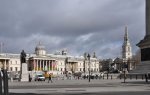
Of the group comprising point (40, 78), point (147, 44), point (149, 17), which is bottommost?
point (40, 78)

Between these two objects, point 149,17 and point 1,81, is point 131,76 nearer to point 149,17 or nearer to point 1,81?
point 149,17

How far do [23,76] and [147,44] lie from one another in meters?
24.4

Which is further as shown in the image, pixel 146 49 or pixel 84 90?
pixel 146 49

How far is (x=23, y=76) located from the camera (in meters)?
79.4

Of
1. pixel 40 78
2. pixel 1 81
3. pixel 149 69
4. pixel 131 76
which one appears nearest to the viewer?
pixel 1 81

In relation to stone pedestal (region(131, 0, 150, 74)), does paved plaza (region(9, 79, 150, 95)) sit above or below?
below

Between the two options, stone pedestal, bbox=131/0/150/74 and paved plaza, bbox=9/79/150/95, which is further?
stone pedestal, bbox=131/0/150/74

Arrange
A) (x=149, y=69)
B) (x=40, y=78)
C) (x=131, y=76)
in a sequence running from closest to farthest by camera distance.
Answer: (x=149, y=69), (x=131, y=76), (x=40, y=78)

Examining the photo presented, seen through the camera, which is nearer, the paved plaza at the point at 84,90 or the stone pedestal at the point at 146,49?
the paved plaza at the point at 84,90

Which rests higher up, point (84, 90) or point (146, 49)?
point (146, 49)

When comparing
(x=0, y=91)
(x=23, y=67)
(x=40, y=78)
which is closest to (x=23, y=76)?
(x=23, y=67)

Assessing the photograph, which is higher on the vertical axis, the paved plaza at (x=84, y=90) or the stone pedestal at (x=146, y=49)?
the stone pedestal at (x=146, y=49)

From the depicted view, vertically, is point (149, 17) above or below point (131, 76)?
above

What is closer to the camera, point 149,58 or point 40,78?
point 149,58
